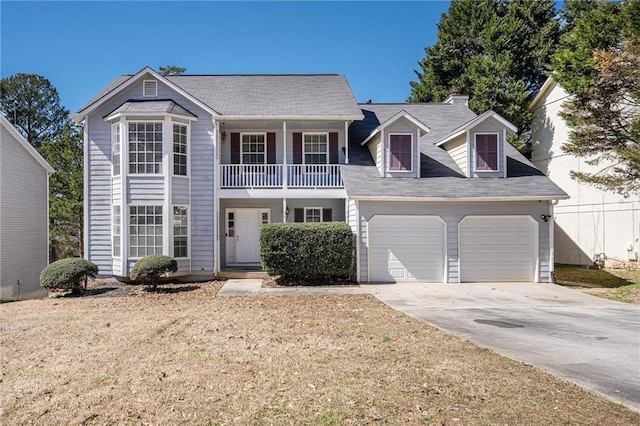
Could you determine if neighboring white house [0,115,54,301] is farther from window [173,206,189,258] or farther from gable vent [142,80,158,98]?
window [173,206,189,258]

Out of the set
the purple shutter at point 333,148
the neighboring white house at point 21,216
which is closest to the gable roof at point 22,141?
the neighboring white house at point 21,216

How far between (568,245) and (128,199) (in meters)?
20.9

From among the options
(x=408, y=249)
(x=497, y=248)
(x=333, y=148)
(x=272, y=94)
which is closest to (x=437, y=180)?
(x=408, y=249)

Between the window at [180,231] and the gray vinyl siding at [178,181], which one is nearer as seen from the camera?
the window at [180,231]

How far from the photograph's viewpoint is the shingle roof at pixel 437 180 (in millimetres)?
13734

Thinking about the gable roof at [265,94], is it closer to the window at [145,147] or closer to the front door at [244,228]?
the window at [145,147]

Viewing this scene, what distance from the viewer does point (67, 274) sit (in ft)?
39.0

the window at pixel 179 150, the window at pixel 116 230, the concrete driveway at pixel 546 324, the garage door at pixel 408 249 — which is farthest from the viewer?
the window at pixel 179 150

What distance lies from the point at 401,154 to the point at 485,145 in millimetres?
3213

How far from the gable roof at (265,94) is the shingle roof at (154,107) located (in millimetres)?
564

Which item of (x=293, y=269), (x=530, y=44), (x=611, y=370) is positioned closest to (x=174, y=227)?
(x=293, y=269)

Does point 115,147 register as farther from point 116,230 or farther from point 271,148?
point 271,148

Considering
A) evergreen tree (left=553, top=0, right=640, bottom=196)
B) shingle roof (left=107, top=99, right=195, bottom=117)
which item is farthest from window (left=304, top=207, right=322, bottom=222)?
evergreen tree (left=553, top=0, right=640, bottom=196)

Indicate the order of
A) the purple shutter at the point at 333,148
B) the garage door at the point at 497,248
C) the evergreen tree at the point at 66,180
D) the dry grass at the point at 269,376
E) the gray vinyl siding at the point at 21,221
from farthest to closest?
the evergreen tree at the point at 66,180 < the purple shutter at the point at 333,148 < the gray vinyl siding at the point at 21,221 < the garage door at the point at 497,248 < the dry grass at the point at 269,376
